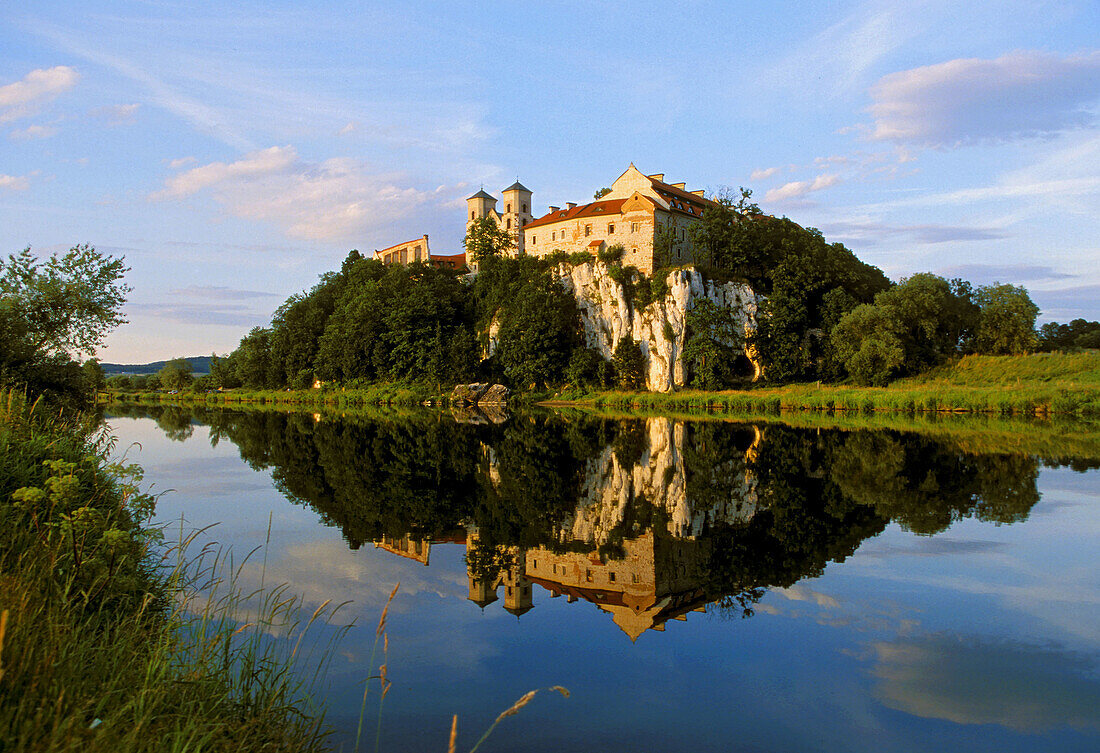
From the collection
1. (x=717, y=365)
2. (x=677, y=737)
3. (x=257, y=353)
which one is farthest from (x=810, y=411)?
(x=257, y=353)

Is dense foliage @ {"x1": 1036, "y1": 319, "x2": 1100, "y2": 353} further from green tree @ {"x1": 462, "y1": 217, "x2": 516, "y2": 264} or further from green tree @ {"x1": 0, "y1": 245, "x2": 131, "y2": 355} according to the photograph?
green tree @ {"x1": 0, "y1": 245, "x2": 131, "y2": 355}

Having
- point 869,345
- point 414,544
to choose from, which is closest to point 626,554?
point 414,544

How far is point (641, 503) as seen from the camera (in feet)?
42.5

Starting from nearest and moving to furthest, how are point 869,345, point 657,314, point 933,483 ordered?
point 933,483 → point 869,345 → point 657,314

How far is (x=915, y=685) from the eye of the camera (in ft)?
18.8

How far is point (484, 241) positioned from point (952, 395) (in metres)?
47.2

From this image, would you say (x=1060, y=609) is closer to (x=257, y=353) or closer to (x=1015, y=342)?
(x=1015, y=342)

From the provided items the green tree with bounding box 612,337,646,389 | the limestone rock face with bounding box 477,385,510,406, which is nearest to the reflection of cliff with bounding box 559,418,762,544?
the limestone rock face with bounding box 477,385,510,406

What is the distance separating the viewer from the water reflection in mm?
8383

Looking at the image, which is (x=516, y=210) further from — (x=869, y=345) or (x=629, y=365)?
(x=869, y=345)

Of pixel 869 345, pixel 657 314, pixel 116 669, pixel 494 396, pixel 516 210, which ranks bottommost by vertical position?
pixel 116 669

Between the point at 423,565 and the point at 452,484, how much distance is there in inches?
232

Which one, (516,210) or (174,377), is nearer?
(516,210)

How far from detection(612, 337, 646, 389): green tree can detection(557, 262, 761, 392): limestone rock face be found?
53cm
